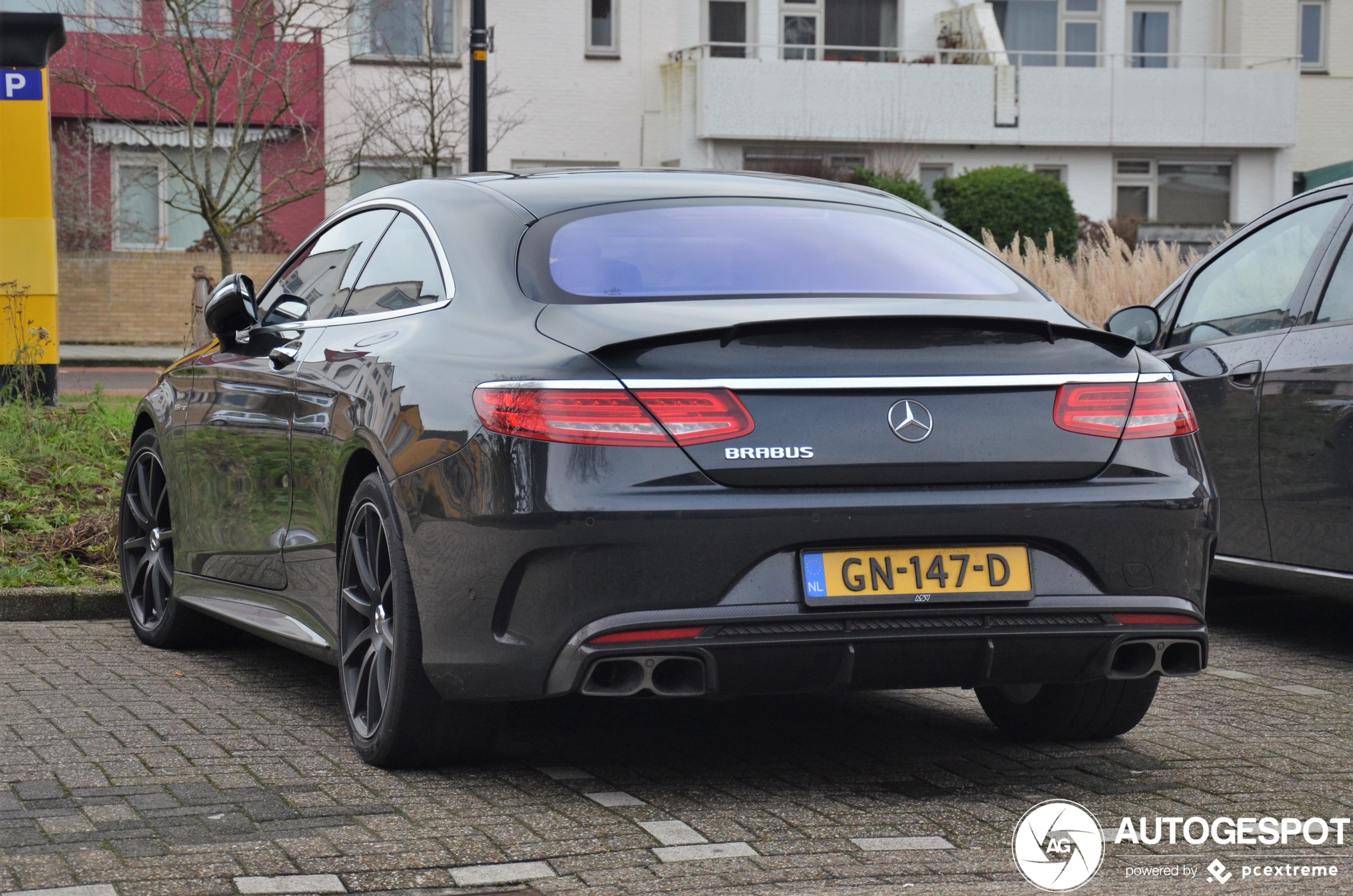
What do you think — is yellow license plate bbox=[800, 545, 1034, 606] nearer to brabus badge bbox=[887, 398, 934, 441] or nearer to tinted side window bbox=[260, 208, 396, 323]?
brabus badge bbox=[887, 398, 934, 441]

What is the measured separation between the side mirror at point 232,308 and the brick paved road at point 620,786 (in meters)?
1.16

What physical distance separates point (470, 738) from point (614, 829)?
26.3 inches

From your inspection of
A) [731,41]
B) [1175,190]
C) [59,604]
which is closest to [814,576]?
[59,604]

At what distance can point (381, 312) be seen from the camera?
5090mm

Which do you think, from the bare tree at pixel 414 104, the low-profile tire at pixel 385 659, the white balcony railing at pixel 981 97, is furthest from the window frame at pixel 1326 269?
the white balcony railing at pixel 981 97

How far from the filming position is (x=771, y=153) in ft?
115

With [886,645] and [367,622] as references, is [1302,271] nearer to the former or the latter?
[886,645]

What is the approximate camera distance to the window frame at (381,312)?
4797mm

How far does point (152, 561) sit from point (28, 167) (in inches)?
324

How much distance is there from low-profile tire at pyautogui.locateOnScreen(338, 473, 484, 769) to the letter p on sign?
414 inches

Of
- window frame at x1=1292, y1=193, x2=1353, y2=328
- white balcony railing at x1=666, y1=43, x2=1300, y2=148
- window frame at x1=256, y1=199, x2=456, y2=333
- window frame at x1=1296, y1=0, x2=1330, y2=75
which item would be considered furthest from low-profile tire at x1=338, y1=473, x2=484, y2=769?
window frame at x1=1296, y1=0, x2=1330, y2=75

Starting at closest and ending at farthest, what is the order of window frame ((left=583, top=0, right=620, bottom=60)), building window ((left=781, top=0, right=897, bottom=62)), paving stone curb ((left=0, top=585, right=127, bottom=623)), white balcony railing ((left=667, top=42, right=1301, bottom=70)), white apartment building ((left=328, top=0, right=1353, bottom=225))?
paving stone curb ((left=0, top=585, right=127, bottom=623)), white apartment building ((left=328, top=0, right=1353, bottom=225)), window frame ((left=583, top=0, right=620, bottom=60)), white balcony railing ((left=667, top=42, right=1301, bottom=70)), building window ((left=781, top=0, right=897, bottom=62))

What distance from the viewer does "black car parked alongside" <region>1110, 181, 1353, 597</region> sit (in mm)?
6414

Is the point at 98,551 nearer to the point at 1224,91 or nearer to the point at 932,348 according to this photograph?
the point at 932,348
